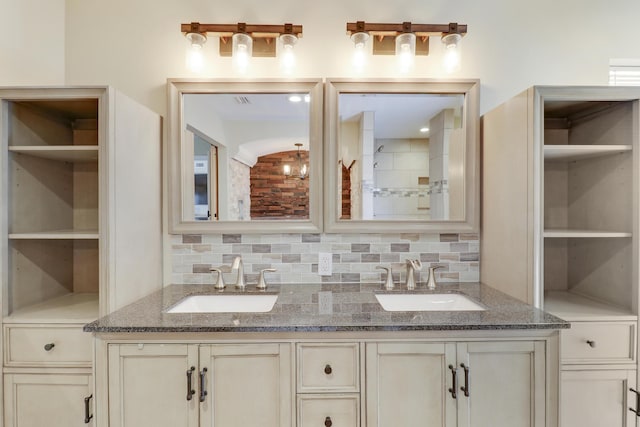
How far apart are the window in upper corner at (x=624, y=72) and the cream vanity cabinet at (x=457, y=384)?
161 centimetres

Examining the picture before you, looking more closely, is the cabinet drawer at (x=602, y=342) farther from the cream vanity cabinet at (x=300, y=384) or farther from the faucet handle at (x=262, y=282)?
the faucet handle at (x=262, y=282)

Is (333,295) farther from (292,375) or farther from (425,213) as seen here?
(425,213)

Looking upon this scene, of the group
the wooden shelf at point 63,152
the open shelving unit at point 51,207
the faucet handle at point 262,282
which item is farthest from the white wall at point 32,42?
the faucet handle at point 262,282

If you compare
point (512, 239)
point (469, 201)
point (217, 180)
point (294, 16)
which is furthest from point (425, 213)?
point (294, 16)

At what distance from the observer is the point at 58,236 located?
4.70 feet

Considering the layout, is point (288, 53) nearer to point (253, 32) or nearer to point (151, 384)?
point (253, 32)

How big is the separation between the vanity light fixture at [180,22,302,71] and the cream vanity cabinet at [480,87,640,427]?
1.10 metres

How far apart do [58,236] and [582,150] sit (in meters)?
2.27

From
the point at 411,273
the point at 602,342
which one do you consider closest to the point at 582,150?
the point at 602,342

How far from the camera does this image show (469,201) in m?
1.81

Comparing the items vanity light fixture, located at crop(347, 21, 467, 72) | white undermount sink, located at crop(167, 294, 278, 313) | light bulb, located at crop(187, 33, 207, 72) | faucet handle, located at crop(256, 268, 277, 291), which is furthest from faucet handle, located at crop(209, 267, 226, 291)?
vanity light fixture, located at crop(347, 21, 467, 72)

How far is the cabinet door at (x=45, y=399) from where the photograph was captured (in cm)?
143

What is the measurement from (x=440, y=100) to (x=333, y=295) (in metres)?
1.18

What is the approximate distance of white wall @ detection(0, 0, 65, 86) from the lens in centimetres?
157
